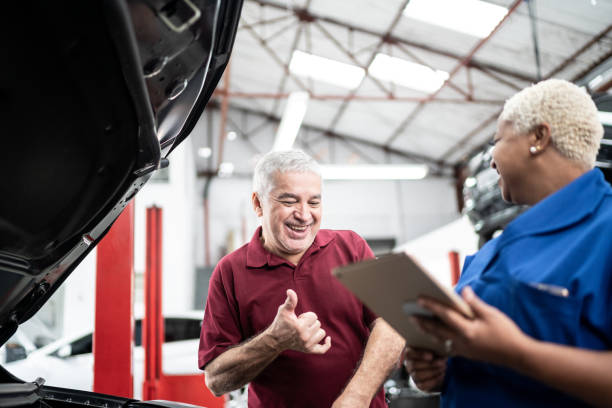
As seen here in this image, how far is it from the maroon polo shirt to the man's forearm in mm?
49

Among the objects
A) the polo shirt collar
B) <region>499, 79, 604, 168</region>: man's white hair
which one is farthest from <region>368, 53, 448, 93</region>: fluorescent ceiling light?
<region>499, 79, 604, 168</region>: man's white hair

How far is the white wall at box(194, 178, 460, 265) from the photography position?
13.6 meters

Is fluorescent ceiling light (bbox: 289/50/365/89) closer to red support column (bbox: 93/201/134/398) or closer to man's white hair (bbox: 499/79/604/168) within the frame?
red support column (bbox: 93/201/134/398)

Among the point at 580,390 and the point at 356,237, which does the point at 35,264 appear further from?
the point at 580,390

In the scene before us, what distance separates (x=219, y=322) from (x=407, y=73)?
8.48 m

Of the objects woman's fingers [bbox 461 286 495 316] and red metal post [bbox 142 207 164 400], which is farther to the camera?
red metal post [bbox 142 207 164 400]

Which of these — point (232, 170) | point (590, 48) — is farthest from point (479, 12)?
point (232, 170)

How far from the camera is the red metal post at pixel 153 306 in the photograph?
12.5 feet

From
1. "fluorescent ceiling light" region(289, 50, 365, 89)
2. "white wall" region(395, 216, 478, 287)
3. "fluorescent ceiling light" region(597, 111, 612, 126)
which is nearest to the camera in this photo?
"fluorescent ceiling light" region(597, 111, 612, 126)

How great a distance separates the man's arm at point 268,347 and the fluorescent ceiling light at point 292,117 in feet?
19.9

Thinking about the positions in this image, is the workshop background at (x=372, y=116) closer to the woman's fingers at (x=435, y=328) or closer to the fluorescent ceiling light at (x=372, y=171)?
the fluorescent ceiling light at (x=372, y=171)

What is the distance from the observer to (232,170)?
13.8m

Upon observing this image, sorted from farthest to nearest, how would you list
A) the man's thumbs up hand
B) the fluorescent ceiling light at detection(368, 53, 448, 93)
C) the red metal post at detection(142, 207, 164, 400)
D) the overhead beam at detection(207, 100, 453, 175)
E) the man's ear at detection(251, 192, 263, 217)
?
the overhead beam at detection(207, 100, 453, 175), the fluorescent ceiling light at detection(368, 53, 448, 93), the red metal post at detection(142, 207, 164, 400), the man's ear at detection(251, 192, 263, 217), the man's thumbs up hand

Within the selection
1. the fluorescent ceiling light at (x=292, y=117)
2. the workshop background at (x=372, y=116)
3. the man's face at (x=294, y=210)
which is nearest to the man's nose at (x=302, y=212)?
the man's face at (x=294, y=210)
